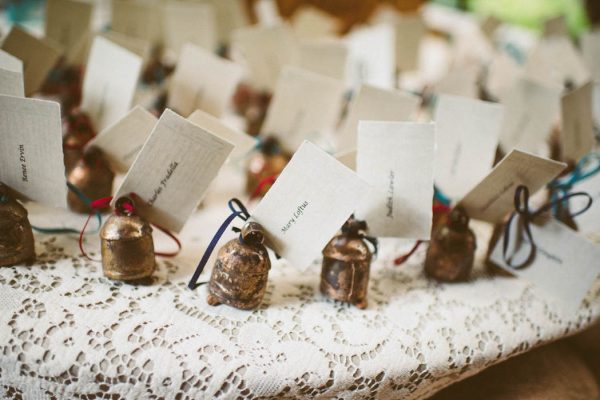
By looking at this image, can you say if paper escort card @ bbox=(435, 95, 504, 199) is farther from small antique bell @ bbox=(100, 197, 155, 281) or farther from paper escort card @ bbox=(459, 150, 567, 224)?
small antique bell @ bbox=(100, 197, 155, 281)

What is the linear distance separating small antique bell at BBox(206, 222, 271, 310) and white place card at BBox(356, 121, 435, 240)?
22cm

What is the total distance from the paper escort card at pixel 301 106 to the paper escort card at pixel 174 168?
0.40 m

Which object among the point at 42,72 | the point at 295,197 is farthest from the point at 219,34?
the point at 295,197

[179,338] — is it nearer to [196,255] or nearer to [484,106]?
[196,255]

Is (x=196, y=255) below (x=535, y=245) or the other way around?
below

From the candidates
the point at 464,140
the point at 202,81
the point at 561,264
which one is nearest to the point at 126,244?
the point at 202,81

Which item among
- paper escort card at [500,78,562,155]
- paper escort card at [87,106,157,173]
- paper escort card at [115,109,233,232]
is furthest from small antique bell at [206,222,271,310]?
paper escort card at [500,78,562,155]

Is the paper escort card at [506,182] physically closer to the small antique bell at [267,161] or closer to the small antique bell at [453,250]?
the small antique bell at [453,250]

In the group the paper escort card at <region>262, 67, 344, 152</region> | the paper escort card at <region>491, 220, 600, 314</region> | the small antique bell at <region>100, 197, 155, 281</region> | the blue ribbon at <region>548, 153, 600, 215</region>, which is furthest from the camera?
the paper escort card at <region>262, 67, 344, 152</region>

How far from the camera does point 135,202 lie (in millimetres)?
869

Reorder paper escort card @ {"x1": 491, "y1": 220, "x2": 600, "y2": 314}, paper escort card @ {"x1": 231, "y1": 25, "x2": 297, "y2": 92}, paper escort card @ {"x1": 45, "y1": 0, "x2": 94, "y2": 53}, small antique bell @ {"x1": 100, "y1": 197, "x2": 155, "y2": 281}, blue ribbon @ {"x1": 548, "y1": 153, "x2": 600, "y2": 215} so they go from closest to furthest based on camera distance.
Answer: small antique bell @ {"x1": 100, "y1": 197, "x2": 155, "y2": 281}, paper escort card @ {"x1": 491, "y1": 220, "x2": 600, "y2": 314}, blue ribbon @ {"x1": 548, "y1": 153, "x2": 600, "y2": 215}, paper escort card @ {"x1": 45, "y1": 0, "x2": 94, "y2": 53}, paper escort card @ {"x1": 231, "y1": 25, "x2": 297, "y2": 92}

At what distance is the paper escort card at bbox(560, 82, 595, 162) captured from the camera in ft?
3.69

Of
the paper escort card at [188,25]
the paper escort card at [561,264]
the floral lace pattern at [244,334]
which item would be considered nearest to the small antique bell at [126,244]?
the floral lace pattern at [244,334]

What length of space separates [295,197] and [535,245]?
55 centimetres
